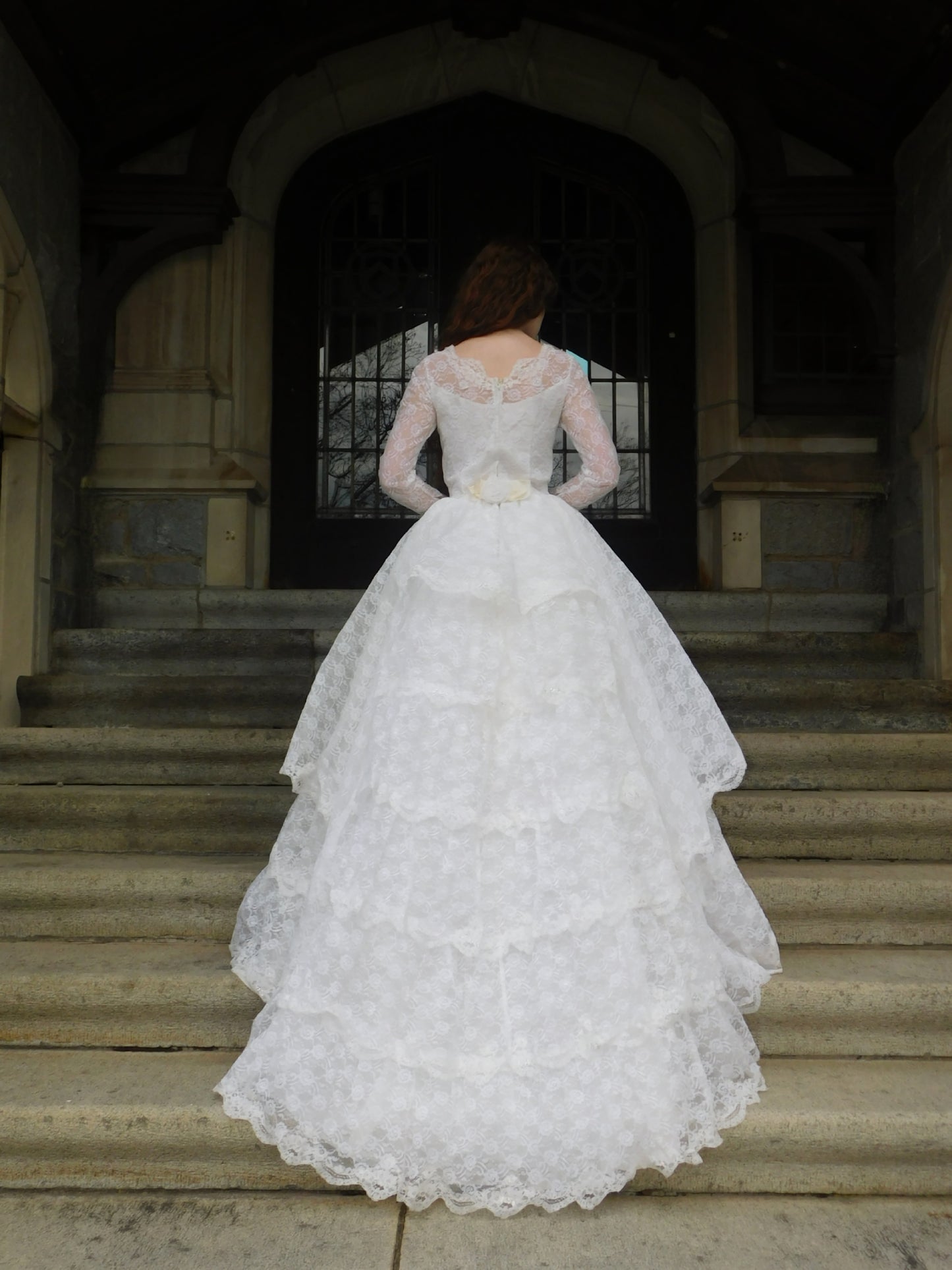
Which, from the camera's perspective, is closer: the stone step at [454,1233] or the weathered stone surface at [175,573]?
the stone step at [454,1233]

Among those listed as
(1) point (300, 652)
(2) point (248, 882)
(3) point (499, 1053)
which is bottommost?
(3) point (499, 1053)

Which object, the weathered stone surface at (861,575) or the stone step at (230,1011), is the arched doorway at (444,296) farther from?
the stone step at (230,1011)

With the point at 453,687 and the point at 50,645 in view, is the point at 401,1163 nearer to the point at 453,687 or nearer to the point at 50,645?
the point at 453,687

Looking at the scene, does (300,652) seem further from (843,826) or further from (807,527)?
(807,527)

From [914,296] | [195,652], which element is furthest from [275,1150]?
[914,296]

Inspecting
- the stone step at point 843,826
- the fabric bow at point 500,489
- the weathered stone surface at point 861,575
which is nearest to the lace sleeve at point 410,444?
the fabric bow at point 500,489

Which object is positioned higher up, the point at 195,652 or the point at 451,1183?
the point at 195,652

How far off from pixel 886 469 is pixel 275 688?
343cm

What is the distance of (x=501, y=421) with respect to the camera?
272 centimetres

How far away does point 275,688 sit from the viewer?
14.7 feet

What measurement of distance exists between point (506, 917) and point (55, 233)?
4.22 m

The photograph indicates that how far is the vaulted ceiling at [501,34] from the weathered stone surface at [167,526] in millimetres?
1718

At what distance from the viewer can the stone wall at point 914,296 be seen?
15.7 ft

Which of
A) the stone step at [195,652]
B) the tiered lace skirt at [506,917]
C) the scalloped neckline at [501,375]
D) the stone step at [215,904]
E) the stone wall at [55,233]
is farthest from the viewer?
the stone step at [195,652]
